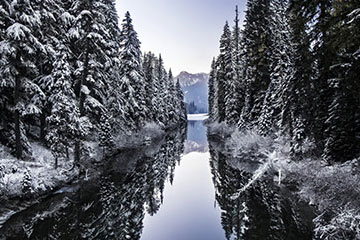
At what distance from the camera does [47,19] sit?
57.4ft

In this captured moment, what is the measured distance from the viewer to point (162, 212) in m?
12.6

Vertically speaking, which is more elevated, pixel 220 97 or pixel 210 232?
pixel 220 97

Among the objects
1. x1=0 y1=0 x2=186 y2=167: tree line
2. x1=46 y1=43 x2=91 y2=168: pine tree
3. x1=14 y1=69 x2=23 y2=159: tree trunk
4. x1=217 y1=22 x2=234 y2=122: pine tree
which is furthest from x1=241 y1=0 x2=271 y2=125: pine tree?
x1=14 y1=69 x2=23 y2=159: tree trunk

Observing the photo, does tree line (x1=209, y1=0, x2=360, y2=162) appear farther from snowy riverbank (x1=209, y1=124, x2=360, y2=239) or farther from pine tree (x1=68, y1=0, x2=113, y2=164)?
pine tree (x1=68, y1=0, x2=113, y2=164)

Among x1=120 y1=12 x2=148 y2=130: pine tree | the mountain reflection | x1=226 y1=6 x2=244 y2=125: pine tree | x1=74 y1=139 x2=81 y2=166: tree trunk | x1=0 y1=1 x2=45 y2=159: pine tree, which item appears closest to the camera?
x1=0 y1=1 x2=45 y2=159: pine tree

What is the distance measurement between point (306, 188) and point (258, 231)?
3763mm

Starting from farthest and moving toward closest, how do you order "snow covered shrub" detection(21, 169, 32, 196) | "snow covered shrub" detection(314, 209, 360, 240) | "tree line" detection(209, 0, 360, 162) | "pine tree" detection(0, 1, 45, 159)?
"pine tree" detection(0, 1, 45, 159) < "snow covered shrub" detection(21, 169, 32, 196) < "tree line" detection(209, 0, 360, 162) < "snow covered shrub" detection(314, 209, 360, 240)

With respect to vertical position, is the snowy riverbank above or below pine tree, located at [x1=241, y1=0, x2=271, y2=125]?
below

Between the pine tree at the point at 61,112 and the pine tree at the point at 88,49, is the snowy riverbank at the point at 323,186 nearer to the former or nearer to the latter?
the pine tree at the point at 61,112

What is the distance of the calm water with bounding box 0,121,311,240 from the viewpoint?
947 centimetres

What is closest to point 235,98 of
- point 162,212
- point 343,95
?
point 343,95

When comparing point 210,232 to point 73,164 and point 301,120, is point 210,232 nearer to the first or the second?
point 301,120

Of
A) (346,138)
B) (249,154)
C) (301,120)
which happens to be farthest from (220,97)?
(346,138)

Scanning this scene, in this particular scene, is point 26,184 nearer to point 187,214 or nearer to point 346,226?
point 187,214
